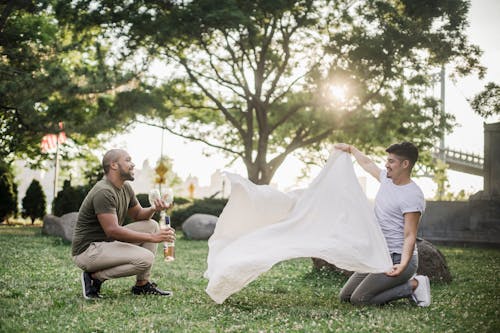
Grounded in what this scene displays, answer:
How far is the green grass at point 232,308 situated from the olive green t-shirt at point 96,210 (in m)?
0.75

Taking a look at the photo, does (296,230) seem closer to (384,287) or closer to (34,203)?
(384,287)

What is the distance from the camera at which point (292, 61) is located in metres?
27.7

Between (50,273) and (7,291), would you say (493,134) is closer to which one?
(50,273)

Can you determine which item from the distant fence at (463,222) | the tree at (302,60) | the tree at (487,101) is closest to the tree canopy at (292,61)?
the tree at (302,60)

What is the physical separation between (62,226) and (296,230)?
1269 cm

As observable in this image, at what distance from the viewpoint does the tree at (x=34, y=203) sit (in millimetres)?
30938

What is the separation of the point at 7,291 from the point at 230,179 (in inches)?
137

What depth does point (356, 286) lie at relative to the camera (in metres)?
7.34

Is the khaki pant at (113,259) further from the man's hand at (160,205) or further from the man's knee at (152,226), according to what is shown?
the man's hand at (160,205)

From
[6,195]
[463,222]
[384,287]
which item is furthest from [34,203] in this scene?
[384,287]

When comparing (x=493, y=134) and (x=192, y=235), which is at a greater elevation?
(x=493, y=134)

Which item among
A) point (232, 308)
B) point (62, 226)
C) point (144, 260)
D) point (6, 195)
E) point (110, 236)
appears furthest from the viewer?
point (6, 195)

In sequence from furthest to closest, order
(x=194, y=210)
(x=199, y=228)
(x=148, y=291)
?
(x=194, y=210), (x=199, y=228), (x=148, y=291)

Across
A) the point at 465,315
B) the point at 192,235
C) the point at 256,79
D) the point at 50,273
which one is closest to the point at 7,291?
the point at 50,273
